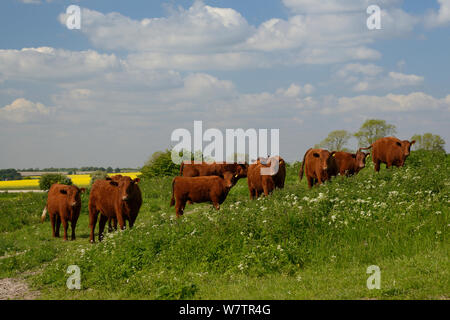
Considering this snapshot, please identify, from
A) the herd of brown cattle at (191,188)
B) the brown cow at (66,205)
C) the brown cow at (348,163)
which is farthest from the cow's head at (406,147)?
the brown cow at (66,205)

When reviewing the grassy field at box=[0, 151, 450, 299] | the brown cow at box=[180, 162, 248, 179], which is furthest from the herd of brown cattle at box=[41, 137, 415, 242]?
the brown cow at box=[180, 162, 248, 179]

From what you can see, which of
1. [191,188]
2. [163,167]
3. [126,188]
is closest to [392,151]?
[191,188]

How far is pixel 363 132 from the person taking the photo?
6819 centimetres

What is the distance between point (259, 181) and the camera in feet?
70.3

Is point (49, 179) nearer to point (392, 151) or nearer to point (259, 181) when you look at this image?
point (259, 181)

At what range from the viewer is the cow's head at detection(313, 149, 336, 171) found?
2108cm

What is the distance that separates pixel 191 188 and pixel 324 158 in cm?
659

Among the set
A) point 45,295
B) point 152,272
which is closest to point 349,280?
point 152,272

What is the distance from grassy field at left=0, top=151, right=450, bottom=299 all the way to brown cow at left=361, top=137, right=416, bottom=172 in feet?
31.9

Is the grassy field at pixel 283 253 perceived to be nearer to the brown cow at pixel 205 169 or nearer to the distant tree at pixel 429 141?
the brown cow at pixel 205 169

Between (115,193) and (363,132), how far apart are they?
188 ft

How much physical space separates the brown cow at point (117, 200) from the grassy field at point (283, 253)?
159cm

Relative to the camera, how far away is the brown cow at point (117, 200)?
16125mm
